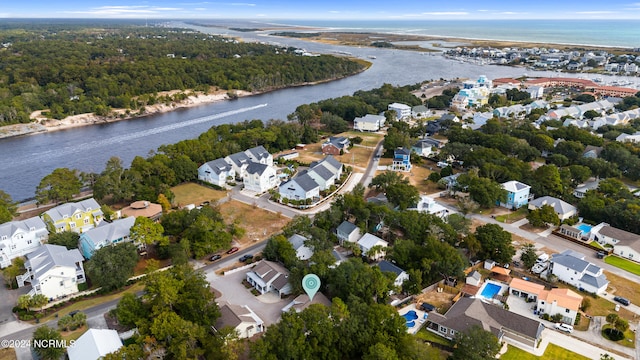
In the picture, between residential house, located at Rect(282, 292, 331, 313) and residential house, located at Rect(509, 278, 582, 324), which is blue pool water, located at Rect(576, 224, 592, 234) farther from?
residential house, located at Rect(282, 292, 331, 313)

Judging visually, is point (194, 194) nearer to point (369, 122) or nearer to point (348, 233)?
point (348, 233)

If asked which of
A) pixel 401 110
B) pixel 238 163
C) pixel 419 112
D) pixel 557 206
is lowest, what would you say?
pixel 238 163

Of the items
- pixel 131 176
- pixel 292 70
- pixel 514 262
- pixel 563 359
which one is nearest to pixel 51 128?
pixel 131 176

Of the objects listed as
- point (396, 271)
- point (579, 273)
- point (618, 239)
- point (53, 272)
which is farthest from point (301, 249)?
point (618, 239)

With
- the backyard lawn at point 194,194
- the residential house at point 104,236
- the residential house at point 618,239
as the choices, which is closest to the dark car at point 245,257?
the residential house at point 104,236

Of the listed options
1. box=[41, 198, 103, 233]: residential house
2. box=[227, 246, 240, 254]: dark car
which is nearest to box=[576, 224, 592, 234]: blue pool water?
box=[227, 246, 240, 254]: dark car

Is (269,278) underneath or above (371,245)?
underneath

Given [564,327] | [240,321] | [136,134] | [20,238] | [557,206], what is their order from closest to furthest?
[240,321], [564,327], [20,238], [557,206], [136,134]
